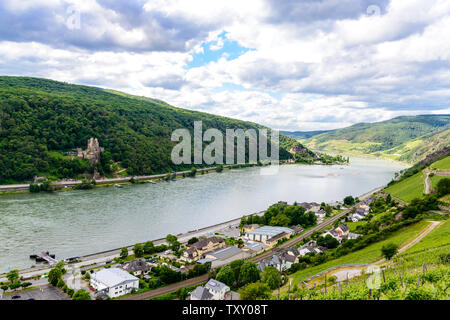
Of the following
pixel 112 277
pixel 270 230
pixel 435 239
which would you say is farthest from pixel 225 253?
pixel 435 239

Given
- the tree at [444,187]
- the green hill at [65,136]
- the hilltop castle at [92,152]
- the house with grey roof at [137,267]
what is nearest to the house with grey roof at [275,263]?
the house with grey roof at [137,267]

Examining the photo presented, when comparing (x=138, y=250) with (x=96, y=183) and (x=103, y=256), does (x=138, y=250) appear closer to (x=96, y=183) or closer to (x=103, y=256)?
(x=103, y=256)

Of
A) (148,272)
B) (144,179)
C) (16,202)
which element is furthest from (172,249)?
(144,179)

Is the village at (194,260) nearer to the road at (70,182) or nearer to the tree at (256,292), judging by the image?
the tree at (256,292)

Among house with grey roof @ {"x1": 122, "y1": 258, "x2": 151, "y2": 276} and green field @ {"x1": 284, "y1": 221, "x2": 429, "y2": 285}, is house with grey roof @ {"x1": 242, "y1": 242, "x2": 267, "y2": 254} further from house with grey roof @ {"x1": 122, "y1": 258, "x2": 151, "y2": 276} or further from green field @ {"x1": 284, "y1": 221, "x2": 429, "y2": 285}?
house with grey roof @ {"x1": 122, "y1": 258, "x2": 151, "y2": 276}

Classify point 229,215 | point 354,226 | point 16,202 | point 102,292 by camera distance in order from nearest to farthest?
point 102,292 → point 354,226 → point 229,215 → point 16,202

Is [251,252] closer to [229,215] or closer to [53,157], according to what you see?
[229,215]
